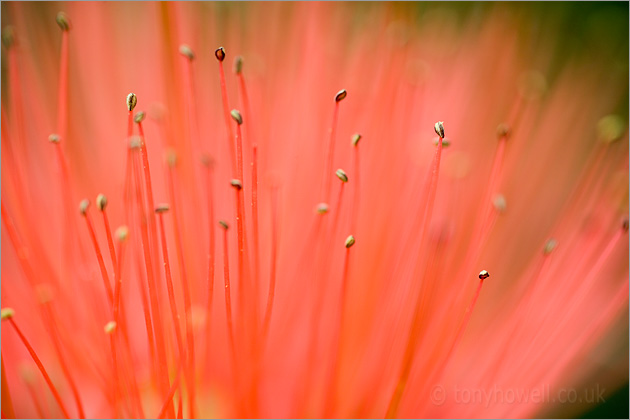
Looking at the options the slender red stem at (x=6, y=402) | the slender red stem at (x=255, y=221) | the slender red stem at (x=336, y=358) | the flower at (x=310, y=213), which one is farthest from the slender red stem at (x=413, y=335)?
the slender red stem at (x=6, y=402)

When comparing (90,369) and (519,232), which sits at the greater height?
(519,232)

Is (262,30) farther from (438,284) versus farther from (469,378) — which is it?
(469,378)

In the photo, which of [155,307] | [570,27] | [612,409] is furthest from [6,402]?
[570,27]

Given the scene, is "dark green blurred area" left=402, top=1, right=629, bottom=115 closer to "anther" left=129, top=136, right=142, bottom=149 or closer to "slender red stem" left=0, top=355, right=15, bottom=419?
"anther" left=129, top=136, right=142, bottom=149

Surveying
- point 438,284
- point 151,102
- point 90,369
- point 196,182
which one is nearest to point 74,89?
point 151,102

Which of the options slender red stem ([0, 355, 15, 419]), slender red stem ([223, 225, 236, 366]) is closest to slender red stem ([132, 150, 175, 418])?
slender red stem ([223, 225, 236, 366])

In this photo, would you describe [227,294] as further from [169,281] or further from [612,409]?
[612,409]

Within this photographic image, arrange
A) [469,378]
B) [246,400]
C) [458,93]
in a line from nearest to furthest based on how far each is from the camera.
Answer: [246,400]
[469,378]
[458,93]

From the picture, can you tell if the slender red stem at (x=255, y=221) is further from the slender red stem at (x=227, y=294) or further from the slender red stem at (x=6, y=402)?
the slender red stem at (x=6, y=402)
